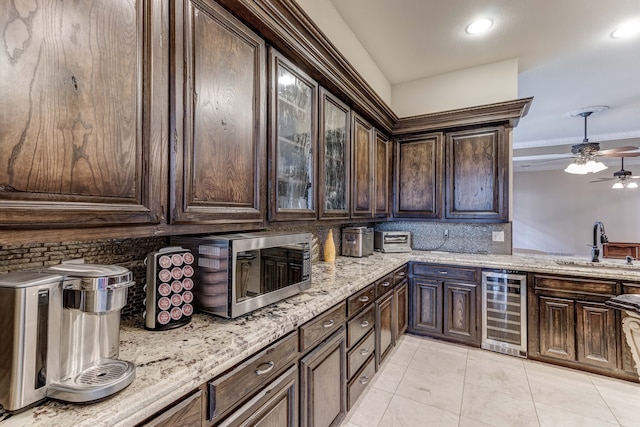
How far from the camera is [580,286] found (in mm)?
2475

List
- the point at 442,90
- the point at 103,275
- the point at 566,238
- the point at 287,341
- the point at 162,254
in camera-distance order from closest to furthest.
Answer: the point at 103,275, the point at 162,254, the point at 287,341, the point at 442,90, the point at 566,238

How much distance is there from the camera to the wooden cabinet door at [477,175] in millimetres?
3006

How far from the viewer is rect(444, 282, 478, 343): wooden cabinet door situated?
287 centimetres

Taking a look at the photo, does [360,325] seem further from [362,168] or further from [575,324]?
[575,324]

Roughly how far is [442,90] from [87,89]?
352 cm

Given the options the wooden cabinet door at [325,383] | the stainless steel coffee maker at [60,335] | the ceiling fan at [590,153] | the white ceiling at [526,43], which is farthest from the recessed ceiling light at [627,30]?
the stainless steel coffee maker at [60,335]

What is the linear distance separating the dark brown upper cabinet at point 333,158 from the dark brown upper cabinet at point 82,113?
47.2 inches

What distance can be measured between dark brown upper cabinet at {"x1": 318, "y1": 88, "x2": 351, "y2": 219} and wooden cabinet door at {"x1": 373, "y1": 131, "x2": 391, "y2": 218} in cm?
67

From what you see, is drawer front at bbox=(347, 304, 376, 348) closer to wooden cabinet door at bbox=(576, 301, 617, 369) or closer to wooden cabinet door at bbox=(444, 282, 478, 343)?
wooden cabinet door at bbox=(444, 282, 478, 343)

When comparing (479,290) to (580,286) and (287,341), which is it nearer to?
(580,286)

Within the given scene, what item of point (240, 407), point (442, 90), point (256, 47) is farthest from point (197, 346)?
point (442, 90)

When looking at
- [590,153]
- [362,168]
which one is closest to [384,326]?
[362,168]

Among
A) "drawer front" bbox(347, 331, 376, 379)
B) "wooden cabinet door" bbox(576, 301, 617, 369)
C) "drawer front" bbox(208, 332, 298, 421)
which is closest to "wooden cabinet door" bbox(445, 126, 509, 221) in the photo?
"wooden cabinet door" bbox(576, 301, 617, 369)

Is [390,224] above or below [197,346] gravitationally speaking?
above
